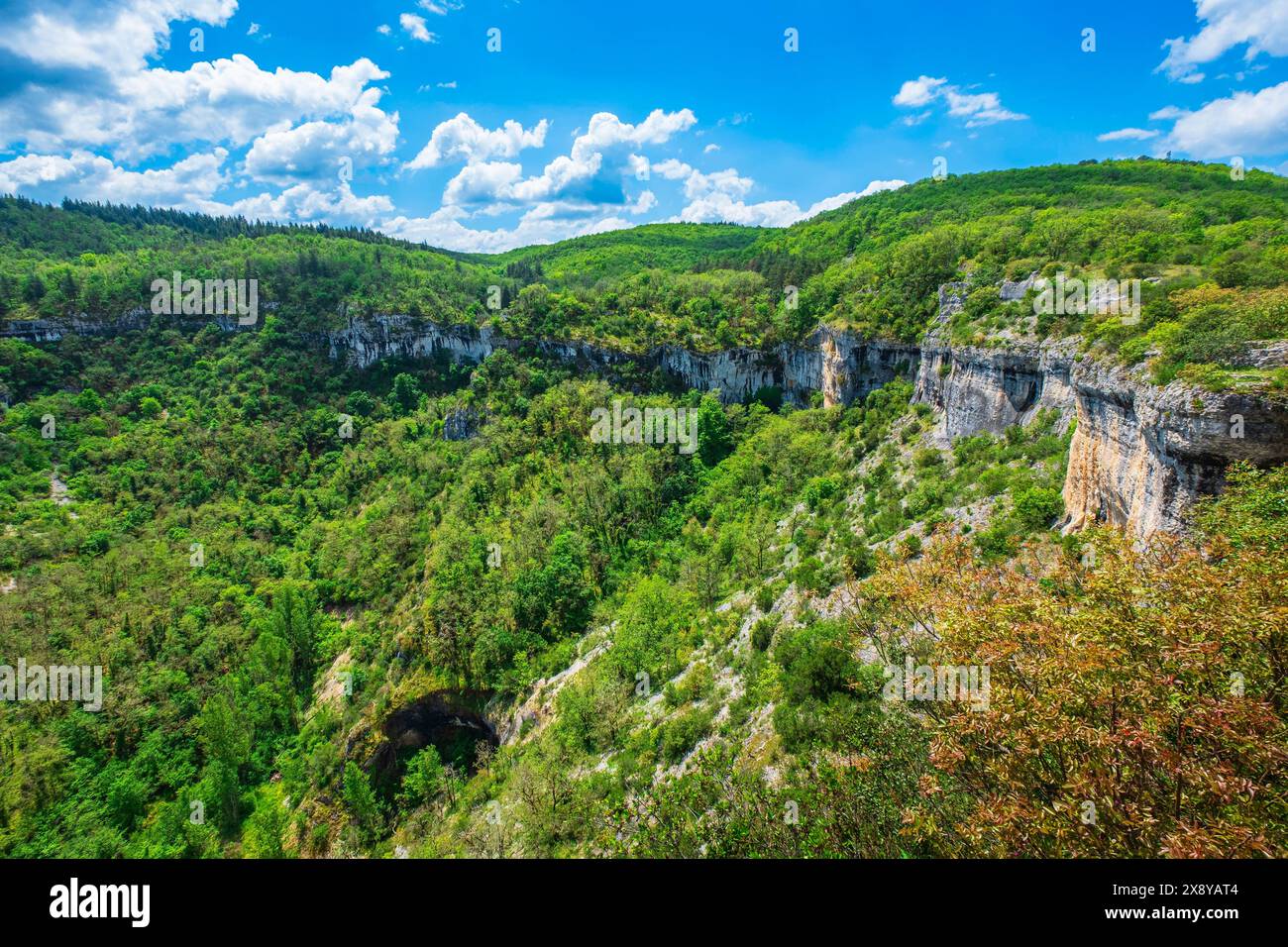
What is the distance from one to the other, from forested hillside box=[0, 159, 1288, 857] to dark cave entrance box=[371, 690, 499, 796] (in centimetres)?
31

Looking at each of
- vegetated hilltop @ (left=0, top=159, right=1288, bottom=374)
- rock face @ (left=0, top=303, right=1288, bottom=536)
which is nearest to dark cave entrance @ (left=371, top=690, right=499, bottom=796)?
rock face @ (left=0, top=303, right=1288, bottom=536)

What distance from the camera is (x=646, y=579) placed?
162 feet

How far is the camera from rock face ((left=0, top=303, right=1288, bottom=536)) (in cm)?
1625

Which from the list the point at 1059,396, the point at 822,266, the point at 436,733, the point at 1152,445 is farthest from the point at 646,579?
the point at 822,266

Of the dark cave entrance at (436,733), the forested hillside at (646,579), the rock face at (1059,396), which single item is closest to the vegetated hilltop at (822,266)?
Answer: the forested hillside at (646,579)

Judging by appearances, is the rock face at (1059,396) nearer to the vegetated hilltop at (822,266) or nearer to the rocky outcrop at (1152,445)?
the rocky outcrop at (1152,445)

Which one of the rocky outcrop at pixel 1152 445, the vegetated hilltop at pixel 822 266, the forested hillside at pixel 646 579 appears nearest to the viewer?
the forested hillside at pixel 646 579

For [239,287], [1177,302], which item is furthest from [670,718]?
[239,287]

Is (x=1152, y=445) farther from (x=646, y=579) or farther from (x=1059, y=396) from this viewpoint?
(x=646, y=579)

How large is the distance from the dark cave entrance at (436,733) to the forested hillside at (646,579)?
306 millimetres

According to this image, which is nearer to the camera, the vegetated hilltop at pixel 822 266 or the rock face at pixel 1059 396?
the rock face at pixel 1059 396

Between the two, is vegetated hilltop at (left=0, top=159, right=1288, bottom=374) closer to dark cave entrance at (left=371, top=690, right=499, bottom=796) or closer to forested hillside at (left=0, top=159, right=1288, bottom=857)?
forested hillside at (left=0, top=159, right=1288, bottom=857)

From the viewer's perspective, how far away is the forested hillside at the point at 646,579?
9242mm

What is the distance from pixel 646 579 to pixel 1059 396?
3281cm
